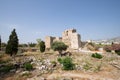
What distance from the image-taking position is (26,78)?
13164mm

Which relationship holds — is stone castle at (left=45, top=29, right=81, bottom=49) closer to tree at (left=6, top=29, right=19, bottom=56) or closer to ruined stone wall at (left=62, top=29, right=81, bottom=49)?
ruined stone wall at (left=62, top=29, right=81, bottom=49)

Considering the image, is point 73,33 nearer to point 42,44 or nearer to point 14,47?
point 42,44

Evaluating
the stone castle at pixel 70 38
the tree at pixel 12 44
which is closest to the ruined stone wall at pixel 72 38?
the stone castle at pixel 70 38

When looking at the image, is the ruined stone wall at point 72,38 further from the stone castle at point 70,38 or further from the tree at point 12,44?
the tree at point 12,44

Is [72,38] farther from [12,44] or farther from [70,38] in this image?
[12,44]

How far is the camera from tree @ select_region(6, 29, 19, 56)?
26.2 meters

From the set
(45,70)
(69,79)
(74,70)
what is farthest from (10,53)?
(69,79)

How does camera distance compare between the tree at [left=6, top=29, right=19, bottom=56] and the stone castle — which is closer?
the tree at [left=6, top=29, right=19, bottom=56]

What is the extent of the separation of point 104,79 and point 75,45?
33.6 m

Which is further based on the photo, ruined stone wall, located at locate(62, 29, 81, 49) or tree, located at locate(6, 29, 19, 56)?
ruined stone wall, located at locate(62, 29, 81, 49)

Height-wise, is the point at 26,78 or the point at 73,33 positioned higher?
the point at 73,33

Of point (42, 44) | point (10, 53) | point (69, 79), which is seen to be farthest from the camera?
point (42, 44)

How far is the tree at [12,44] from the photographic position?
26156 mm

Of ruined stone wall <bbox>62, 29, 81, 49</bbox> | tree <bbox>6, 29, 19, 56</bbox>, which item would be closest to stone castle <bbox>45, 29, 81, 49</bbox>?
ruined stone wall <bbox>62, 29, 81, 49</bbox>
